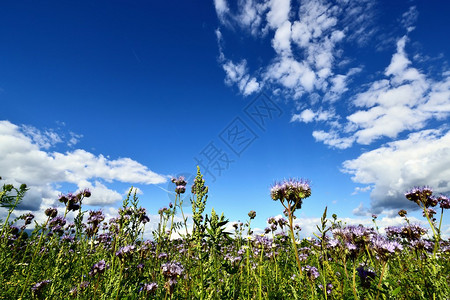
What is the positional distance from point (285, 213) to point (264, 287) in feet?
7.78

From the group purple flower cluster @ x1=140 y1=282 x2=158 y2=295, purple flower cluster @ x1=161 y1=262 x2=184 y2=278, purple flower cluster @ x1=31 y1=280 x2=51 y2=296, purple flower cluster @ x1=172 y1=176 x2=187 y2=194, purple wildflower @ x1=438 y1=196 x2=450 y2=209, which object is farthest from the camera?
purple flower cluster @ x1=172 y1=176 x2=187 y2=194

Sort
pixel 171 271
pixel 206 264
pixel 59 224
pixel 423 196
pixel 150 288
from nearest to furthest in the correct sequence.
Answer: pixel 206 264 < pixel 171 271 < pixel 150 288 < pixel 423 196 < pixel 59 224

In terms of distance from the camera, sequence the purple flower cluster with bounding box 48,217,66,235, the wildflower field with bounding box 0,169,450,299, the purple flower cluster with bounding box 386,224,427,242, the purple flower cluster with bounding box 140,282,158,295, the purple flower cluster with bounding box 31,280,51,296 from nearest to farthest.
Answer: the wildflower field with bounding box 0,169,450,299
the purple flower cluster with bounding box 31,280,51,296
the purple flower cluster with bounding box 140,282,158,295
the purple flower cluster with bounding box 386,224,427,242
the purple flower cluster with bounding box 48,217,66,235

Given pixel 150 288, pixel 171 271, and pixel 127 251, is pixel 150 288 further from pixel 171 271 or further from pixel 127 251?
pixel 127 251

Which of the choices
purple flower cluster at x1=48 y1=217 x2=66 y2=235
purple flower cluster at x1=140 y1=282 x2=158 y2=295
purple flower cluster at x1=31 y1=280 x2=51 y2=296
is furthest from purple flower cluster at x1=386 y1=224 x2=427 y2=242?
purple flower cluster at x1=48 y1=217 x2=66 y2=235

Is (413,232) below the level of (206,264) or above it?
above

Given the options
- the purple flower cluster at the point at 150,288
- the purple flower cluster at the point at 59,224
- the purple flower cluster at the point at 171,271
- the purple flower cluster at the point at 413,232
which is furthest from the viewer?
the purple flower cluster at the point at 59,224

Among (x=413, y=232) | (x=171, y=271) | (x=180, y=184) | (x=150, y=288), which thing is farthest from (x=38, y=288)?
(x=413, y=232)

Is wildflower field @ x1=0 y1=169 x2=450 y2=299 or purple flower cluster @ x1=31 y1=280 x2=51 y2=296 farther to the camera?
purple flower cluster @ x1=31 y1=280 x2=51 y2=296

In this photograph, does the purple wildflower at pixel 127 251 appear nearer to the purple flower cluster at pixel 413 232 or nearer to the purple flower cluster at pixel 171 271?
the purple flower cluster at pixel 171 271

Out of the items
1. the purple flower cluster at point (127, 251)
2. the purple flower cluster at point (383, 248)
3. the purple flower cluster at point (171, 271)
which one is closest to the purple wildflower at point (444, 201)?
the purple flower cluster at point (383, 248)

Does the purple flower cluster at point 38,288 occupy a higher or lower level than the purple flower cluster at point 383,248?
lower

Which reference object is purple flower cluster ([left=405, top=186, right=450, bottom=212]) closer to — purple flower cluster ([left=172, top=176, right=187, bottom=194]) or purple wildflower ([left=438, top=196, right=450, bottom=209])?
purple wildflower ([left=438, top=196, right=450, bottom=209])

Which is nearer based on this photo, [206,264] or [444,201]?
[206,264]
